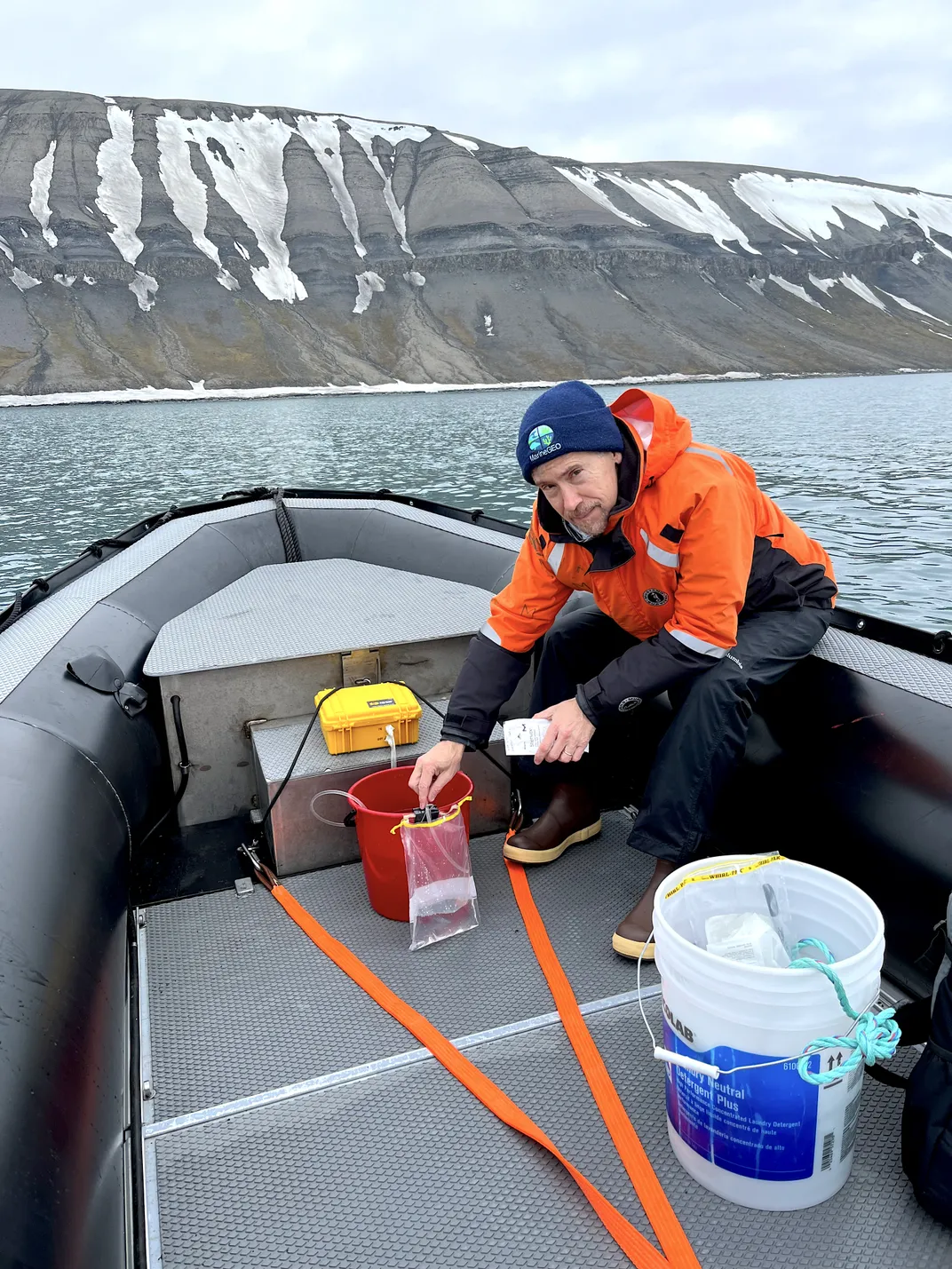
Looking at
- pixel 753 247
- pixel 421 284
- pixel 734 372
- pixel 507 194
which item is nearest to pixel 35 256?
pixel 421 284

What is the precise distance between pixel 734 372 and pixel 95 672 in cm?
9479

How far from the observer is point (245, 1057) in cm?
196

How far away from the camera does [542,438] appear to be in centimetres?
200

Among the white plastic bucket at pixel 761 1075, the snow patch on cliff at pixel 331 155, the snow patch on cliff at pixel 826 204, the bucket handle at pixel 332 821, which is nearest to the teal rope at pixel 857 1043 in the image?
the white plastic bucket at pixel 761 1075

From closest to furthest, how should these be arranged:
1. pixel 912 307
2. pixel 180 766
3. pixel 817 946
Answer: pixel 817 946 < pixel 180 766 < pixel 912 307

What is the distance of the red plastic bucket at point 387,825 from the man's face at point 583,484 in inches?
33.5

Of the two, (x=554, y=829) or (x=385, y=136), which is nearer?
(x=554, y=829)

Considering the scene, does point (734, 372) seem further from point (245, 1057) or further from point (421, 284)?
point (245, 1057)

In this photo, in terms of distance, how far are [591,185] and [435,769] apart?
139159 mm

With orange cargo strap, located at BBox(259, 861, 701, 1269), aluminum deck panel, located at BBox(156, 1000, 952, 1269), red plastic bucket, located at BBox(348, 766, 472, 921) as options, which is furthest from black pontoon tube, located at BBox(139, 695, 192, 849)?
aluminum deck panel, located at BBox(156, 1000, 952, 1269)

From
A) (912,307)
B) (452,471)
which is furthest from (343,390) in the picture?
(912,307)

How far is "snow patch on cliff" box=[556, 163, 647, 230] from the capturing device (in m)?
120

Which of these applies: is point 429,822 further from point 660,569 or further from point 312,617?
point 312,617

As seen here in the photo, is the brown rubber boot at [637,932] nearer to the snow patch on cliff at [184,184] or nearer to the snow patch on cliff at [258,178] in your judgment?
the snow patch on cliff at [184,184]
